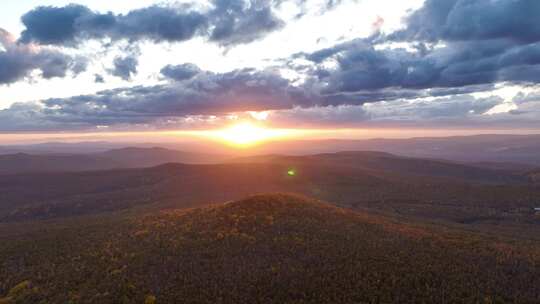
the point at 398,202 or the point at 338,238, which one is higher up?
the point at 338,238

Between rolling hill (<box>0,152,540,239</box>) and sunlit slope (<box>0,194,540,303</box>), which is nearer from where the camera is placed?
sunlit slope (<box>0,194,540,303</box>)

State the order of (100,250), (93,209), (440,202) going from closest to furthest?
(100,250)
(440,202)
(93,209)

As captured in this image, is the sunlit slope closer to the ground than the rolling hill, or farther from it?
farther from it

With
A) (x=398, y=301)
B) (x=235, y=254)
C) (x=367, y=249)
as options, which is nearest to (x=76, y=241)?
(x=235, y=254)

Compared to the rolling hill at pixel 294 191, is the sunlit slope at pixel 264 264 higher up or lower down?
higher up

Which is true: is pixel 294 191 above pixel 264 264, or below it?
below

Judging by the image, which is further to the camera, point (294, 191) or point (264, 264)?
point (294, 191)

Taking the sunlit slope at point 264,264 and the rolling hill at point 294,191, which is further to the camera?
the rolling hill at point 294,191

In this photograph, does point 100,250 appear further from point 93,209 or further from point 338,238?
point 93,209
